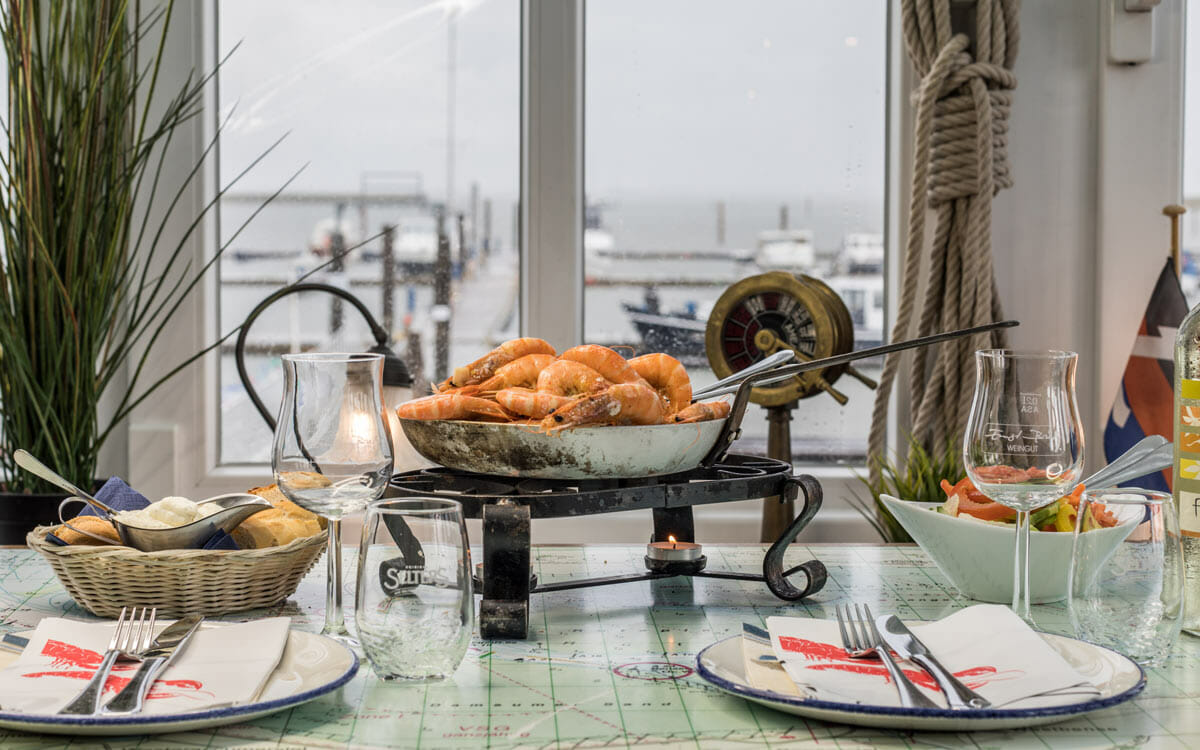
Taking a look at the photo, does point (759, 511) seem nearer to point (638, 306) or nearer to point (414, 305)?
point (638, 306)

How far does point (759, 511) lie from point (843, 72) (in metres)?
0.95

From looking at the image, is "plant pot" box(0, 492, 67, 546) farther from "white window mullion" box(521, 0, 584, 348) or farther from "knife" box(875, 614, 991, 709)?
"knife" box(875, 614, 991, 709)

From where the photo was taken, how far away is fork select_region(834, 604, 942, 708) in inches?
32.0

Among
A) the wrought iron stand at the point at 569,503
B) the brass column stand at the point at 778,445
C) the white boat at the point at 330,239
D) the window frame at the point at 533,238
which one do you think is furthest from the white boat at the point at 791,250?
the wrought iron stand at the point at 569,503

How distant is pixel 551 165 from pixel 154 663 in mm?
1673

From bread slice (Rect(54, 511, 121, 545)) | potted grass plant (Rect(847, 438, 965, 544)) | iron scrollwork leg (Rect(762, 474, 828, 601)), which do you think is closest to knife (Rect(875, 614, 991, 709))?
iron scrollwork leg (Rect(762, 474, 828, 601))

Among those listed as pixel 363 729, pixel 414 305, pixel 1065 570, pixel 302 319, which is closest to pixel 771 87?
pixel 414 305

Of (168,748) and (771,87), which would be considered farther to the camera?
(771,87)

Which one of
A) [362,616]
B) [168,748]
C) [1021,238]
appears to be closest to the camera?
[168,748]

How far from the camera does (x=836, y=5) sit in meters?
2.45

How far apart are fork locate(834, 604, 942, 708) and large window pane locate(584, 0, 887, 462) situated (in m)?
1.53

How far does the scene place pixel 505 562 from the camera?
3.39ft

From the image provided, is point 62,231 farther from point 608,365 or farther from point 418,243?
point 608,365

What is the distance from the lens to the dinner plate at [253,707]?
2.50 feet
